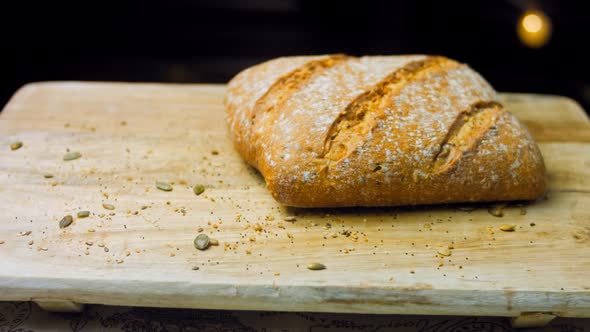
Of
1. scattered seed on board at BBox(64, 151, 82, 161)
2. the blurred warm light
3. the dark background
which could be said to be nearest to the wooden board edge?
scattered seed on board at BBox(64, 151, 82, 161)

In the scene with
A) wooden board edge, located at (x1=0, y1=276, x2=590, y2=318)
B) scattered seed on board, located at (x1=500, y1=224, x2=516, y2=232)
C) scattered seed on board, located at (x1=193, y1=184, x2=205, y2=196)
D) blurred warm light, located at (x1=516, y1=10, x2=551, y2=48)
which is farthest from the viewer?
blurred warm light, located at (x1=516, y1=10, x2=551, y2=48)

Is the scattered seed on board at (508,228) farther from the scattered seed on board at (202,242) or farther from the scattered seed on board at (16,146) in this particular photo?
the scattered seed on board at (16,146)

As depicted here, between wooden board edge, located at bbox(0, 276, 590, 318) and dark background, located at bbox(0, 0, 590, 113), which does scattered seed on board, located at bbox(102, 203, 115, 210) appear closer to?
wooden board edge, located at bbox(0, 276, 590, 318)

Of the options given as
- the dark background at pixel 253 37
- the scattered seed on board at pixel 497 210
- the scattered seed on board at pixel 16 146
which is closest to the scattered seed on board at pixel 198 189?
the scattered seed on board at pixel 16 146

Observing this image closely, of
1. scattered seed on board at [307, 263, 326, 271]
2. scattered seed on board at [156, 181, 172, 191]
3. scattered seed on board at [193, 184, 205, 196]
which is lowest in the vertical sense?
scattered seed on board at [156, 181, 172, 191]

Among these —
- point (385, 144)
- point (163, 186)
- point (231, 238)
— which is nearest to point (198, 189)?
point (163, 186)

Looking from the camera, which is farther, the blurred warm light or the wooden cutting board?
the blurred warm light

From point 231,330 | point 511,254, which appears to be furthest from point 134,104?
point 511,254
